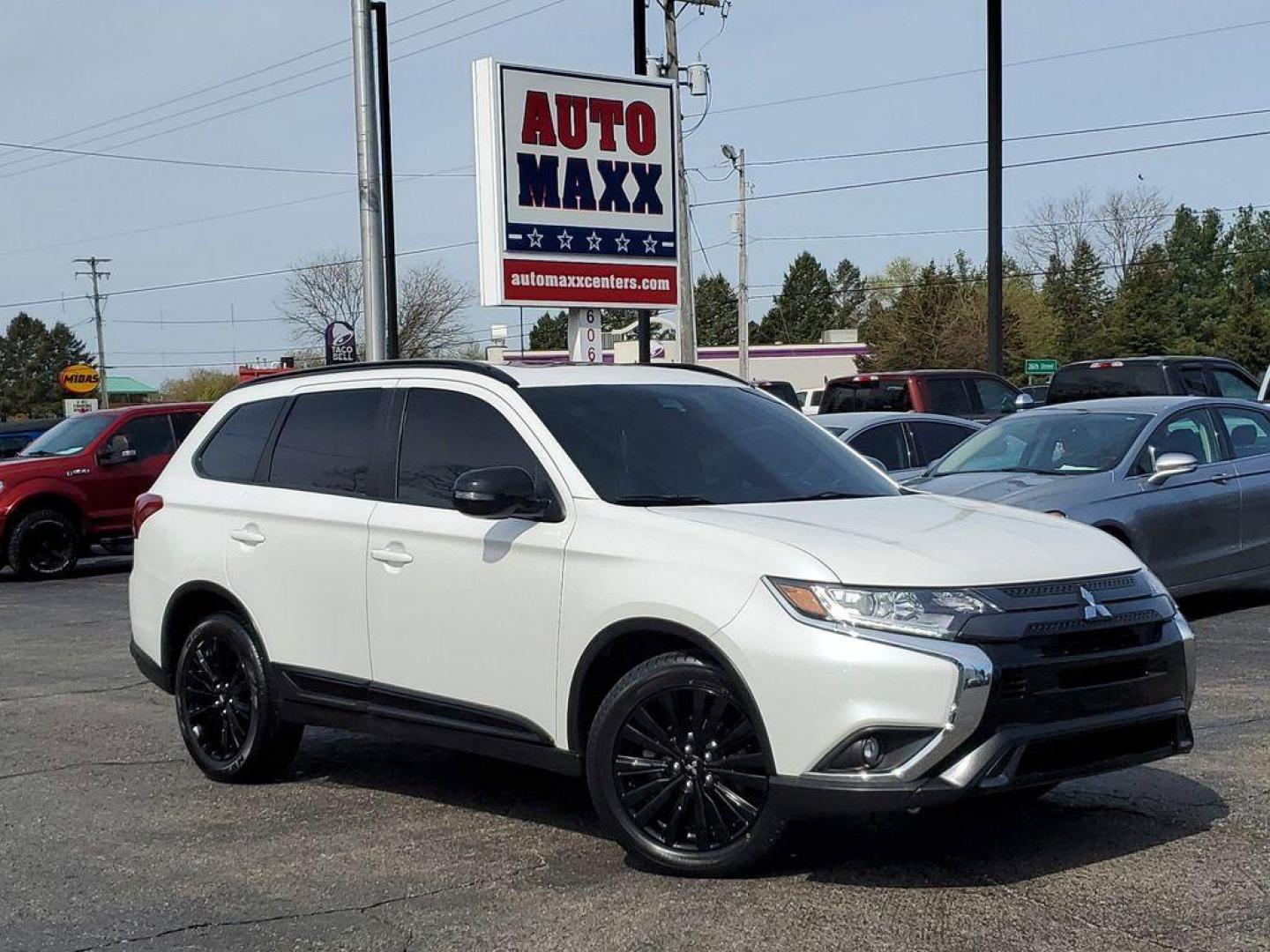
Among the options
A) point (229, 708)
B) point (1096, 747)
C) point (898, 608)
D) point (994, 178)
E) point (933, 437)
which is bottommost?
point (229, 708)

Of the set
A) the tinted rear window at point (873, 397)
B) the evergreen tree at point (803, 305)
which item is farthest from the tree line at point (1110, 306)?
the tinted rear window at point (873, 397)

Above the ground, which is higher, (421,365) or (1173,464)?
(421,365)

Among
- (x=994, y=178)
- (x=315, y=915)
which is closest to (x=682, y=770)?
(x=315, y=915)

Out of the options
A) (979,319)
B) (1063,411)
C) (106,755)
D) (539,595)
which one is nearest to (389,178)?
(1063,411)

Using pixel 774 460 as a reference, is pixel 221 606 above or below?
below

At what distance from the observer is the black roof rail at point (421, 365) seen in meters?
6.45

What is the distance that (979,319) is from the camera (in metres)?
85.9

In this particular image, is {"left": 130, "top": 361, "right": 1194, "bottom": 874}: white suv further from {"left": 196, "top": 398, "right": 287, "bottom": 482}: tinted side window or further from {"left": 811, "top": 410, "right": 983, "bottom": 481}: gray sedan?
{"left": 811, "top": 410, "right": 983, "bottom": 481}: gray sedan

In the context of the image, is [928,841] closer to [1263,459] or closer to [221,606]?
[221,606]

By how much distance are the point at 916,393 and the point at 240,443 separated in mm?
13618

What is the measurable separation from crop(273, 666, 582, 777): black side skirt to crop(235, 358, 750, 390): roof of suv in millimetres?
1282

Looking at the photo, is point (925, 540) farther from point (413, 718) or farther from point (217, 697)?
point (217, 697)

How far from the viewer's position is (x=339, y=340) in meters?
24.1

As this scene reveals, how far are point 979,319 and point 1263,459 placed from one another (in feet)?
249
